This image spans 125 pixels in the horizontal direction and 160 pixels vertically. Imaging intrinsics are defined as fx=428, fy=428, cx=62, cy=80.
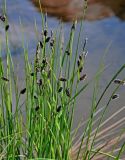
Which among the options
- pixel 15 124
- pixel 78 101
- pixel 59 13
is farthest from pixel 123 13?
pixel 15 124

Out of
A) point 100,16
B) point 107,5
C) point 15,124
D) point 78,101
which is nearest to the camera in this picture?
point 15,124

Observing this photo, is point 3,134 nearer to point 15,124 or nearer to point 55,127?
point 15,124

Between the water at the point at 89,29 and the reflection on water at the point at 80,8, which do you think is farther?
the reflection on water at the point at 80,8

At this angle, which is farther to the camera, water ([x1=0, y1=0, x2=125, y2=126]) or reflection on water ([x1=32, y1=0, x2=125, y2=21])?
reflection on water ([x1=32, y1=0, x2=125, y2=21])

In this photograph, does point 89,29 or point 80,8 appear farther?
point 80,8
